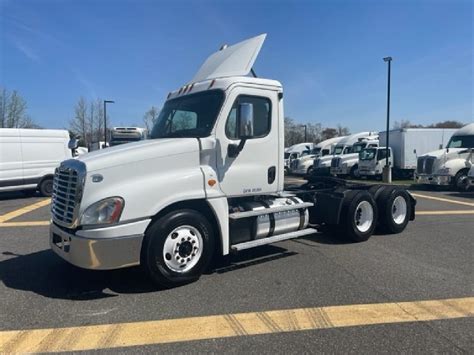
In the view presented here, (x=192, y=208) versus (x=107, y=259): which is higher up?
(x=192, y=208)

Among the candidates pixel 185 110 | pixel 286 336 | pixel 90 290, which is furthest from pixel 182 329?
pixel 185 110

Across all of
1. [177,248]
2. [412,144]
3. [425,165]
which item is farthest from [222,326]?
[412,144]

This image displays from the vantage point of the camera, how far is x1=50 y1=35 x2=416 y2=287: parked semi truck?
15.6ft

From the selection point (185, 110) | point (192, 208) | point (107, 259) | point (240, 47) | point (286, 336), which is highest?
point (240, 47)

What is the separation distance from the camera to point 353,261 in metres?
6.33

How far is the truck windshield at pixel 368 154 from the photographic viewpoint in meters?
26.7

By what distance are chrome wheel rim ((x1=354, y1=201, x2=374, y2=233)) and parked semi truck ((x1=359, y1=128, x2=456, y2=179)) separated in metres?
19.5

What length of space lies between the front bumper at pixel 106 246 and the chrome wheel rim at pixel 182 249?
0.37 meters

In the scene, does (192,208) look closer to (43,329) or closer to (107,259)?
(107,259)

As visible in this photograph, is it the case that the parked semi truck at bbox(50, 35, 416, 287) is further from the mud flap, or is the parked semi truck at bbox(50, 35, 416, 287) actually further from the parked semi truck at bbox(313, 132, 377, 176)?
the parked semi truck at bbox(313, 132, 377, 176)

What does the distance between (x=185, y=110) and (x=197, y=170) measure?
115 centimetres

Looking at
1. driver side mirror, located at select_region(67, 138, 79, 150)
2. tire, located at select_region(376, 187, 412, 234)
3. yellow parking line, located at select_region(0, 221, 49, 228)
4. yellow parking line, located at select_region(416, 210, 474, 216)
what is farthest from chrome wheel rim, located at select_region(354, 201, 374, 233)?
yellow parking line, located at select_region(0, 221, 49, 228)

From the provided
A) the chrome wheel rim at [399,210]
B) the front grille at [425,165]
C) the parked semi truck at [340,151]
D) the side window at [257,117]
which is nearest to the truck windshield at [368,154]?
the parked semi truck at [340,151]

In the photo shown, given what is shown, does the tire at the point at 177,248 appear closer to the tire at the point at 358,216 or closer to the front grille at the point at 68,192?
the front grille at the point at 68,192
